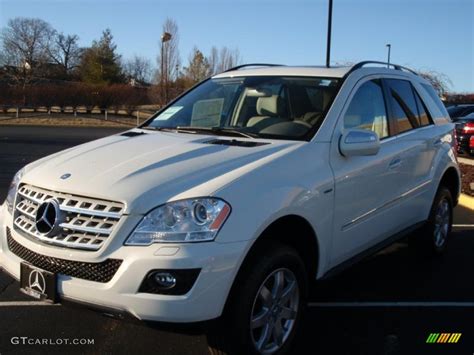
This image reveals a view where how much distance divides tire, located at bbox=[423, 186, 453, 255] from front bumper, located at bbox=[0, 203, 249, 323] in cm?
313

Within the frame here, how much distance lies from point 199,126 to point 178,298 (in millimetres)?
1906

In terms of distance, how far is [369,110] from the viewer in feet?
13.8

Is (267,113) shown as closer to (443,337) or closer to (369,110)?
(369,110)

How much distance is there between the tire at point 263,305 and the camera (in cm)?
278

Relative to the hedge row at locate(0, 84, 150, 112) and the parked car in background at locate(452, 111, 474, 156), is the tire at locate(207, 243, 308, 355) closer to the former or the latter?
the parked car in background at locate(452, 111, 474, 156)

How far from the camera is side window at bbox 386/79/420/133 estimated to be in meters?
4.61

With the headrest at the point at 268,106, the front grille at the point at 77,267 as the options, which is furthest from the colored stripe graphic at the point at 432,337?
the front grille at the point at 77,267

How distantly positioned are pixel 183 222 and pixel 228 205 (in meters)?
0.25

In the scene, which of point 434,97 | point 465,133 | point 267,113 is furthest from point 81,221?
point 465,133

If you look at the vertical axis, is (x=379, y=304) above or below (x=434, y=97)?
below

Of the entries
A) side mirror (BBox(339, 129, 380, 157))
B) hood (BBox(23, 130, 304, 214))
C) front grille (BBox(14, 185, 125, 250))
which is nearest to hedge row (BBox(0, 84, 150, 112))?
hood (BBox(23, 130, 304, 214))

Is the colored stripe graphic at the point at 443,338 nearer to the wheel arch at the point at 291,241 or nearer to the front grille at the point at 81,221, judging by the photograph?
the wheel arch at the point at 291,241

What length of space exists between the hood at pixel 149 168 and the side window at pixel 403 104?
62.4 inches

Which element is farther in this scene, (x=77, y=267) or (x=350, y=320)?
(x=350, y=320)
